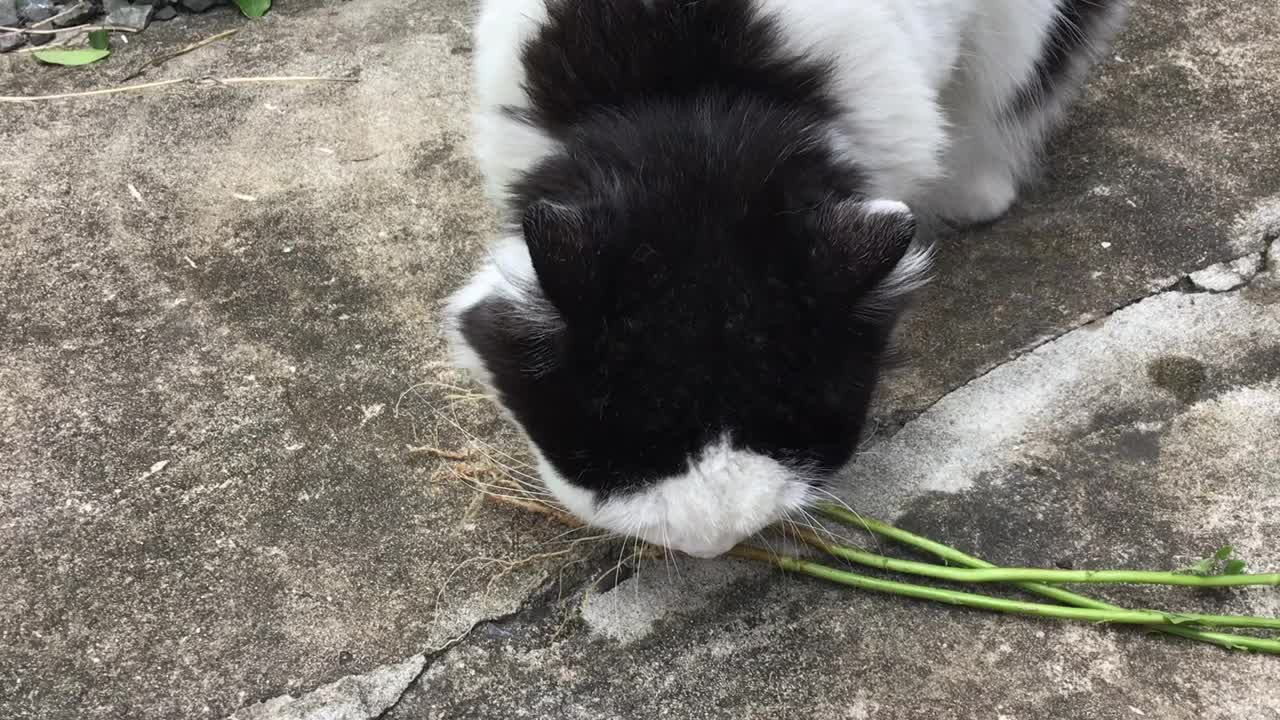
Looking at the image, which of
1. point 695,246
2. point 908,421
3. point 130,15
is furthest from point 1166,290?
point 130,15

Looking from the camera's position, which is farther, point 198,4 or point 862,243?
point 198,4

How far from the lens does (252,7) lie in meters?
3.19

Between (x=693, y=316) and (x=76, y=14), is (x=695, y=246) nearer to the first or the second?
(x=693, y=316)

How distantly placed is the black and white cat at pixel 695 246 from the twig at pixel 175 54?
1.72 metres

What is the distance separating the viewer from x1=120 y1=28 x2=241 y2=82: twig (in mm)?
2969

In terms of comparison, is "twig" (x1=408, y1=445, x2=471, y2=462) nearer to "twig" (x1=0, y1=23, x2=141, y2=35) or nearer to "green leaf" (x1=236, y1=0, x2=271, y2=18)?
"green leaf" (x1=236, y1=0, x2=271, y2=18)

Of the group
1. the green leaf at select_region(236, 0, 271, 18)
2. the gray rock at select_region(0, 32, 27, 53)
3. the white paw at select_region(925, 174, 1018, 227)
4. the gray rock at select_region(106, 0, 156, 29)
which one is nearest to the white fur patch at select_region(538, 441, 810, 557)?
the white paw at select_region(925, 174, 1018, 227)

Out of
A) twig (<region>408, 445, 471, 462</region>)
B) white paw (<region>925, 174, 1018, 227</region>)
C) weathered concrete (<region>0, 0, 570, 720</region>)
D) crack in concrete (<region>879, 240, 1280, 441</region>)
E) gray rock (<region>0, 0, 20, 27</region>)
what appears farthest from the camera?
gray rock (<region>0, 0, 20, 27</region>)

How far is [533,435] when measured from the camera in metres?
1.47

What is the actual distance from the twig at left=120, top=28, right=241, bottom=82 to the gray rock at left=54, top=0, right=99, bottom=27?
390mm

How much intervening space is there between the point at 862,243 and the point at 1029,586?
0.84m

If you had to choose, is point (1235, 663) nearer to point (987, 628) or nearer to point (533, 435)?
point (987, 628)

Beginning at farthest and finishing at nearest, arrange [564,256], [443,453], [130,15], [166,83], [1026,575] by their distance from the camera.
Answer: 1. [130,15]
2. [166,83]
3. [443,453]
4. [1026,575]
5. [564,256]

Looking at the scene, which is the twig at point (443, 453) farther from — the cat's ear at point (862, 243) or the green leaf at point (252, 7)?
the green leaf at point (252, 7)
